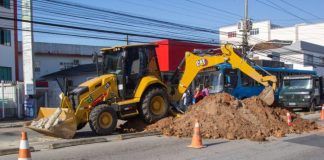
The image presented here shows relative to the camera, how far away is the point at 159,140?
519 inches

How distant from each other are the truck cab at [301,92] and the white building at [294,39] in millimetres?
30480

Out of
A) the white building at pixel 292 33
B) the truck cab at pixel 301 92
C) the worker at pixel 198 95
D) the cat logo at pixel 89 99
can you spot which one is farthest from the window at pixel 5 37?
the white building at pixel 292 33

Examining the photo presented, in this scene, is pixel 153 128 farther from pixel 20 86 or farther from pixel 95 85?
pixel 20 86

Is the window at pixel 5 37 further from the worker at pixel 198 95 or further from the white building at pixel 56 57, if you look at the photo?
the worker at pixel 198 95

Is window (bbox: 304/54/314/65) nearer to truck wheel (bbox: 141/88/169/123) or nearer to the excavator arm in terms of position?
the excavator arm

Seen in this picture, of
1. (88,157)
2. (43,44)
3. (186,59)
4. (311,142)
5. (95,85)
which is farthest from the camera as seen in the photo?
(43,44)

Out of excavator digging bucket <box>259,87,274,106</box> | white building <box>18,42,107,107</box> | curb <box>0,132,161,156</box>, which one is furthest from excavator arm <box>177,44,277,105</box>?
white building <box>18,42,107,107</box>

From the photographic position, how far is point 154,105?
15.7m

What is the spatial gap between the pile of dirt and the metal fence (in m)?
15.6

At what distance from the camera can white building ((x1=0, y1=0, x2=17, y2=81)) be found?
3574cm

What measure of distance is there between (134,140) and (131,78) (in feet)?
9.11

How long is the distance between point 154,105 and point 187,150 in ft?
15.2

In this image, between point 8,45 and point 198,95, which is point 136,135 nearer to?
point 198,95

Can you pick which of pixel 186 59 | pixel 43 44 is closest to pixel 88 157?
pixel 186 59
